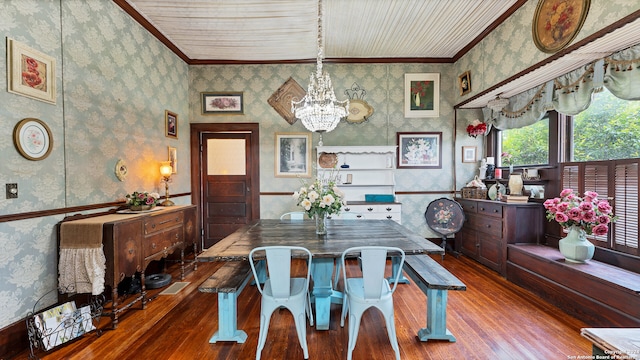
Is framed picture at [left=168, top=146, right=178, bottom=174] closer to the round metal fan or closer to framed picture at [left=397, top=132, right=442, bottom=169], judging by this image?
framed picture at [left=397, top=132, right=442, bottom=169]

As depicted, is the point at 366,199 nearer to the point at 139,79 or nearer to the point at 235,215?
the point at 235,215

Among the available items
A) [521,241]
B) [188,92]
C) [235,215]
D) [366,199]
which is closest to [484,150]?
[521,241]

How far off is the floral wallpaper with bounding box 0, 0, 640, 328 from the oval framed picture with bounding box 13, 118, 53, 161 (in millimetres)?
40

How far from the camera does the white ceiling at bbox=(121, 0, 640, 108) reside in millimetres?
3168

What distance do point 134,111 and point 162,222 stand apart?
1.55m

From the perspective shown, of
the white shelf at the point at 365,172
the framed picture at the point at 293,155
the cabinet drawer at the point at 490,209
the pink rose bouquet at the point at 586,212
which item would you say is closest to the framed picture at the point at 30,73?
the framed picture at the point at 293,155

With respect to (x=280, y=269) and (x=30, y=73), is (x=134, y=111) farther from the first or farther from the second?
(x=280, y=269)

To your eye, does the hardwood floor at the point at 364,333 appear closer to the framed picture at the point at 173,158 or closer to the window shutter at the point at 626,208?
the window shutter at the point at 626,208

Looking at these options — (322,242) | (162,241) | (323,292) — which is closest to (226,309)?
(323,292)

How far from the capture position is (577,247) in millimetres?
2652

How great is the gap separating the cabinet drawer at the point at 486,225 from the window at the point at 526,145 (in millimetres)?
1009

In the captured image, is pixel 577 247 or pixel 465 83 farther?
pixel 465 83

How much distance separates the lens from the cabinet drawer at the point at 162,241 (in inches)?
109

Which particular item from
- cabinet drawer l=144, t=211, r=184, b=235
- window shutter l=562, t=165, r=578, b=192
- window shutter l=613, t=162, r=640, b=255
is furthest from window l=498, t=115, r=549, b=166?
cabinet drawer l=144, t=211, r=184, b=235
